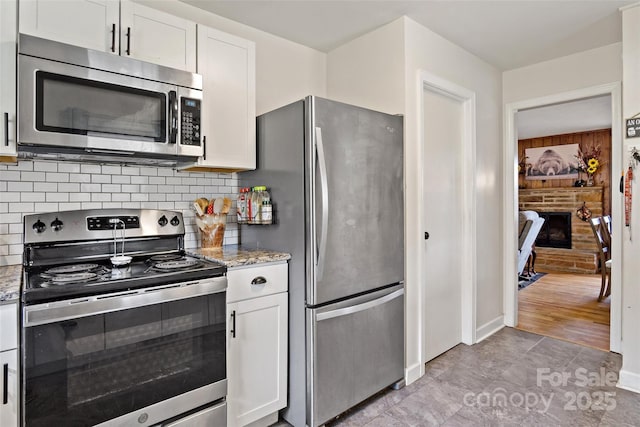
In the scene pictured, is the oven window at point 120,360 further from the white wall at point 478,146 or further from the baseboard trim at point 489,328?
the baseboard trim at point 489,328

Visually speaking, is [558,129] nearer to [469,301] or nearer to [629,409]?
[469,301]

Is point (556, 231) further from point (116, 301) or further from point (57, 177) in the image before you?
point (57, 177)

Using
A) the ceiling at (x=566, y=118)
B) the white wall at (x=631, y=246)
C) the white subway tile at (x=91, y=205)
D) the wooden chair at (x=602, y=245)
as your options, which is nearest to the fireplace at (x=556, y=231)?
the ceiling at (x=566, y=118)

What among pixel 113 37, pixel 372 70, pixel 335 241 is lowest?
pixel 335 241

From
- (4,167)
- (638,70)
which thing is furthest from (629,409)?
(4,167)

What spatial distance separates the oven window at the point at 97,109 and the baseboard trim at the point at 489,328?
2.95 m

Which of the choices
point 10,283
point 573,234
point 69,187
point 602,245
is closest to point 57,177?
point 69,187

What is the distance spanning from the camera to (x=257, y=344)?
6.36ft

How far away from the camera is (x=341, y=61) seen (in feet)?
9.63

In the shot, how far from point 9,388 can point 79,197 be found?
973mm

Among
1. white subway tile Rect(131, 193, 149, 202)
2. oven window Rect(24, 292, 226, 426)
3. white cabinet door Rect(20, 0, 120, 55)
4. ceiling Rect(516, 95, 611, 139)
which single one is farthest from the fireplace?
white cabinet door Rect(20, 0, 120, 55)

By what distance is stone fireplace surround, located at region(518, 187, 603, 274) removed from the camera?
6.29 m

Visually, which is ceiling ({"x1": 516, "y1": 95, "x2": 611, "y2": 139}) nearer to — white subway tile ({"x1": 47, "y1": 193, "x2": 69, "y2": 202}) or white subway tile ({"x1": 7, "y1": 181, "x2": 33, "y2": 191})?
white subway tile ({"x1": 47, "y1": 193, "x2": 69, "y2": 202})

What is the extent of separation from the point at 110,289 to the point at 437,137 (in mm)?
2422
